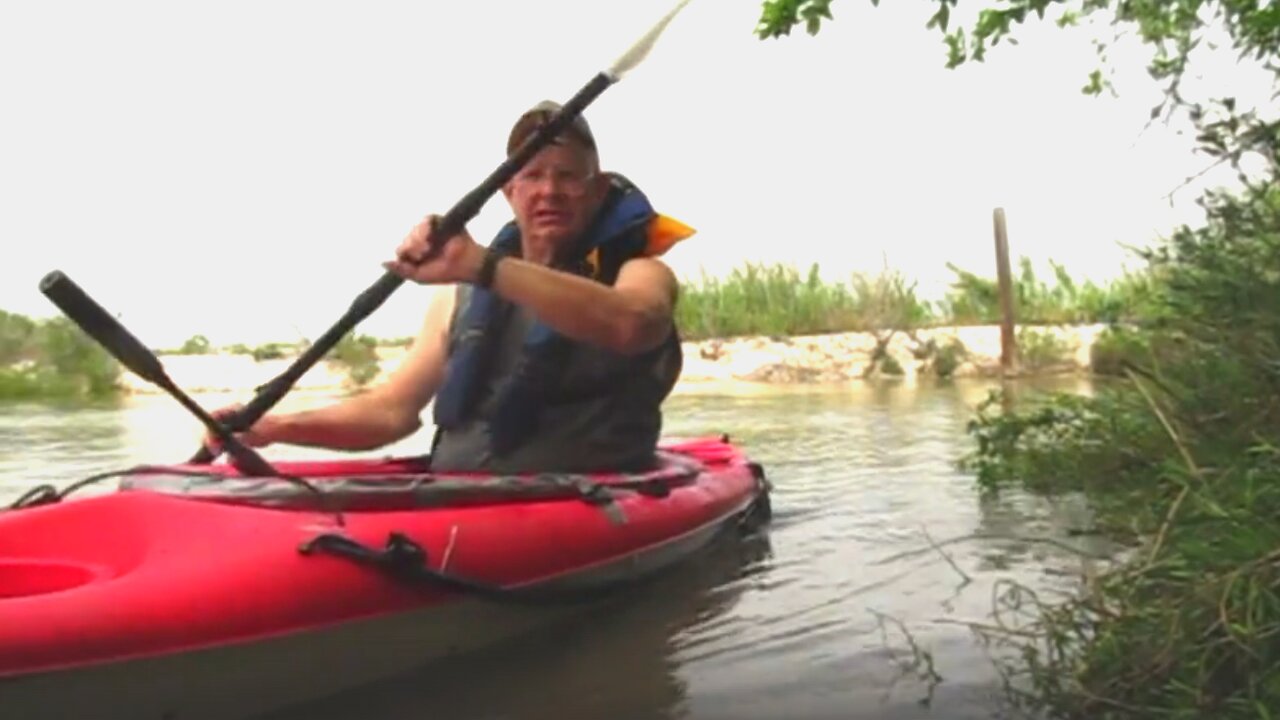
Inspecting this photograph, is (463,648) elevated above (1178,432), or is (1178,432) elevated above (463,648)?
(1178,432)

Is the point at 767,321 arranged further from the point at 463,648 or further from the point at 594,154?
the point at 463,648

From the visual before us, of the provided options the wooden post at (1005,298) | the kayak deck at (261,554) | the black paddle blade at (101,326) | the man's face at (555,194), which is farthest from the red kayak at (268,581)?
the wooden post at (1005,298)

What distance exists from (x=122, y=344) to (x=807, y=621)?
5.86 ft

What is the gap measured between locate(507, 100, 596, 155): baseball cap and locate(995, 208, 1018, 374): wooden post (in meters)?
10.6

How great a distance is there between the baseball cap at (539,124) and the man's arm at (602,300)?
1.44 ft

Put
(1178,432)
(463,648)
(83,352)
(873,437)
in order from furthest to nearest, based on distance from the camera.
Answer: (83,352) < (873,437) < (463,648) < (1178,432)

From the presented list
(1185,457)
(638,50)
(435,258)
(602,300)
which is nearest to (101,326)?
(435,258)

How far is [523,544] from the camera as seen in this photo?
3561mm

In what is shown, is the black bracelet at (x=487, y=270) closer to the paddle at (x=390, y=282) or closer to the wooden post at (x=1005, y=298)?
the paddle at (x=390, y=282)

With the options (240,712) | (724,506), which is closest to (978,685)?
(240,712)

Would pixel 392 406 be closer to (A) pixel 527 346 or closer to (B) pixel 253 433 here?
(B) pixel 253 433

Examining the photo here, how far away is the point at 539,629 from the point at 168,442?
228 inches

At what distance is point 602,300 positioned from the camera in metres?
3.81

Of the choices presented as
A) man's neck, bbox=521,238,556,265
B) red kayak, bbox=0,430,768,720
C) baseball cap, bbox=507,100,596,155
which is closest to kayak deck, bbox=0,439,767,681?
red kayak, bbox=0,430,768,720
